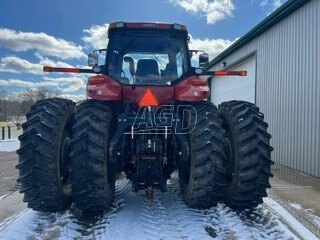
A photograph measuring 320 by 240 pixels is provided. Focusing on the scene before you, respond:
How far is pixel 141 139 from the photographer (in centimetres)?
470

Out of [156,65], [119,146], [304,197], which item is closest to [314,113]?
[304,197]

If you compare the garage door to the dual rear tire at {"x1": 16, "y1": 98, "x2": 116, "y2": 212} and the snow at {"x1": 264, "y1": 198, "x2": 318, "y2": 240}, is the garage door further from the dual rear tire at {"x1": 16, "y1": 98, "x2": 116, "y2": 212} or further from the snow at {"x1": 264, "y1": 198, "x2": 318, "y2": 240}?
the dual rear tire at {"x1": 16, "y1": 98, "x2": 116, "y2": 212}

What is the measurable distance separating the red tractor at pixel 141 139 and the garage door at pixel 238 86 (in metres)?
8.44

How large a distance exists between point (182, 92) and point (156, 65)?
2.71ft

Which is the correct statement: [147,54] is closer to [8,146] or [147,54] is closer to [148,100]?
[148,100]

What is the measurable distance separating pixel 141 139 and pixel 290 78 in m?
6.52

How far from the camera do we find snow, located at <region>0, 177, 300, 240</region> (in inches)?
165

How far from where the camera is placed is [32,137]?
4.48m

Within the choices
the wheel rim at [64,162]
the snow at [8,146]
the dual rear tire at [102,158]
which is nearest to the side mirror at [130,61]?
the dual rear tire at [102,158]

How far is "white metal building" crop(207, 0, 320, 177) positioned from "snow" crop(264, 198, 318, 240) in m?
2.98

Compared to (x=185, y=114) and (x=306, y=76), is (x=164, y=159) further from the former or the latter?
(x=306, y=76)

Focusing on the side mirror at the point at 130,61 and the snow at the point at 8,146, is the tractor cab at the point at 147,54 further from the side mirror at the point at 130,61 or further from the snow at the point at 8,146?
the snow at the point at 8,146

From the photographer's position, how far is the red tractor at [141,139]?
14.5 feet

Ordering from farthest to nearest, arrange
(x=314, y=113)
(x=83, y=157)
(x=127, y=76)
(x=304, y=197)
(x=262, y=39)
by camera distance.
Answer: (x=262, y=39) → (x=314, y=113) → (x=304, y=197) → (x=127, y=76) → (x=83, y=157)
